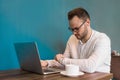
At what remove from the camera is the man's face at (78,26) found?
5.63 feet

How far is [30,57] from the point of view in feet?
4.64

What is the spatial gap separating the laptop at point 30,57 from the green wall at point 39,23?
228 mm

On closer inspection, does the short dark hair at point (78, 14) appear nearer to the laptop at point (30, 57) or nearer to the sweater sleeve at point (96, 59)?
the sweater sleeve at point (96, 59)

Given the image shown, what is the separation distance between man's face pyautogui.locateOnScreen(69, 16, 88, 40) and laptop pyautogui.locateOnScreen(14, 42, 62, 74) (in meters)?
0.48

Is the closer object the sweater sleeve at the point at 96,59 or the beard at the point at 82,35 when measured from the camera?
the sweater sleeve at the point at 96,59

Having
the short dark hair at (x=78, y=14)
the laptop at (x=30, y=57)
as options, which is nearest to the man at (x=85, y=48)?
the short dark hair at (x=78, y=14)

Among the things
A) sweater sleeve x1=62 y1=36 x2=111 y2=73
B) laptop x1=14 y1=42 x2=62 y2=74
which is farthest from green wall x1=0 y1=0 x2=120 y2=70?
sweater sleeve x1=62 y1=36 x2=111 y2=73

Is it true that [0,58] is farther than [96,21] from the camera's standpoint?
No

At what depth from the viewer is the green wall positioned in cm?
171

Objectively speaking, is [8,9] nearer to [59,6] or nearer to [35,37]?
[35,37]


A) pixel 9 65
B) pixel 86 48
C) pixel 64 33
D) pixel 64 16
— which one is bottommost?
pixel 9 65

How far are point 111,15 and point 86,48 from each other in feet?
3.73

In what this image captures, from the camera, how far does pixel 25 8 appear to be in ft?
6.01

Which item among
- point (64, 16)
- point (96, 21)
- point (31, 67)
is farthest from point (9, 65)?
point (96, 21)
